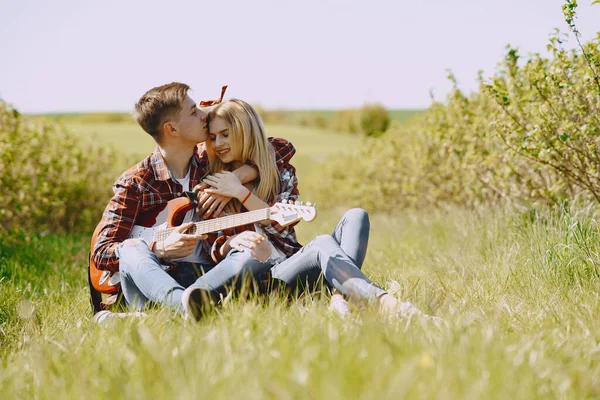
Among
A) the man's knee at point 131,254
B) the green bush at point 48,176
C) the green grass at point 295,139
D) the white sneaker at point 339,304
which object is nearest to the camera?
the white sneaker at point 339,304

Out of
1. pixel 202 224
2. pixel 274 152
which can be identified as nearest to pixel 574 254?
pixel 274 152

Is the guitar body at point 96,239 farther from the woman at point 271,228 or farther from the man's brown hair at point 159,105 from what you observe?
the man's brown hair at point 159,105

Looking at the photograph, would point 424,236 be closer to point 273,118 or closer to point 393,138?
point 393,138

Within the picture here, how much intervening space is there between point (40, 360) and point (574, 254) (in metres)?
2.88

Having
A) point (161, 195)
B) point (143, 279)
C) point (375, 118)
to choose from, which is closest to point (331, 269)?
point (143, 279)

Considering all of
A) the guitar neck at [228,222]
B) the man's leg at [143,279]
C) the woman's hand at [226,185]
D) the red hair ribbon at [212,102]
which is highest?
the red hair ribbon at [212,102]

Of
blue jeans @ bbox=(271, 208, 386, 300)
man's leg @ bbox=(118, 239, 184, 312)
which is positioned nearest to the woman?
blue jeans @ bbox=(271, 208, 386, 300)

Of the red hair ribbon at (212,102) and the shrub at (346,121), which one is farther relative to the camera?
the shrub at (346,121)

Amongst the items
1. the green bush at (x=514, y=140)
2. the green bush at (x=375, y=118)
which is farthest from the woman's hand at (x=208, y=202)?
the green bush at (x=375, y=118)

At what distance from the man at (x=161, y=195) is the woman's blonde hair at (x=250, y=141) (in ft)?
0.26

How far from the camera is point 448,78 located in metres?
6.26

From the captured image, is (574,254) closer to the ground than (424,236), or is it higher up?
higher up

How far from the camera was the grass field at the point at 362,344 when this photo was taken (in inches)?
77.2

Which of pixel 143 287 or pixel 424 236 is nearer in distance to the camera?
pixel 143 287
